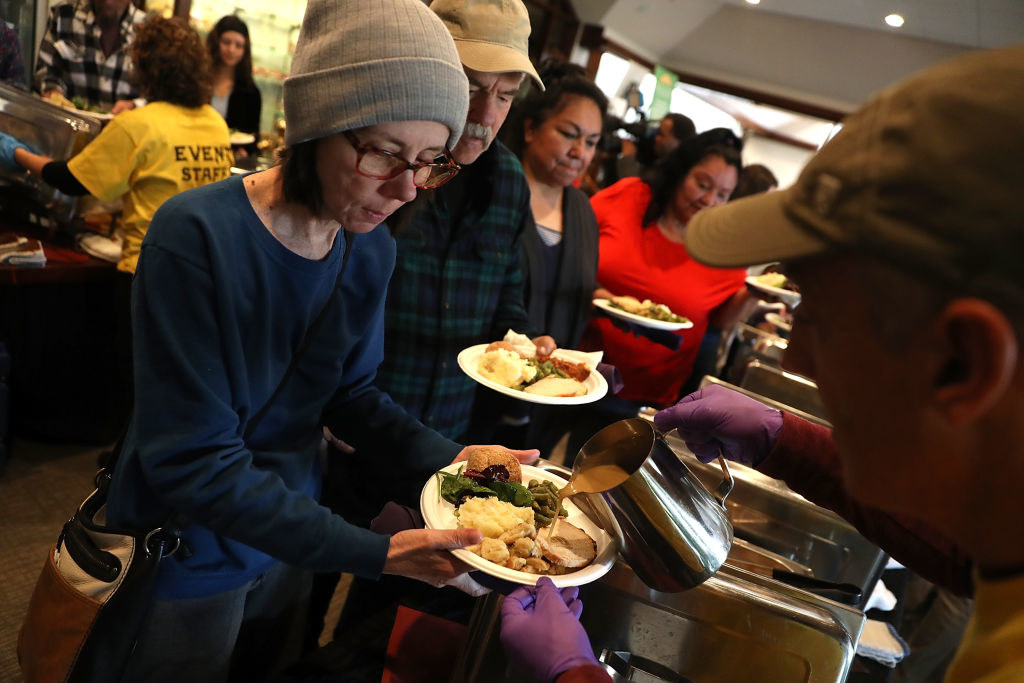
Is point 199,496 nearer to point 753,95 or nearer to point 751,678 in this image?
point 751,678

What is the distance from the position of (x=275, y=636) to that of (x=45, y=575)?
0.52 m

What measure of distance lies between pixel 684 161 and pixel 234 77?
331 cm

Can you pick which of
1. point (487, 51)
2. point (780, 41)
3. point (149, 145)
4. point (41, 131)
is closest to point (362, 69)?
point (487, 51)

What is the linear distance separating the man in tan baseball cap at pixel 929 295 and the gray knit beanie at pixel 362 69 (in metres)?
0.63

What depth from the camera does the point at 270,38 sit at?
5750mm

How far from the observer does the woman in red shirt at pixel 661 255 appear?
304 cm

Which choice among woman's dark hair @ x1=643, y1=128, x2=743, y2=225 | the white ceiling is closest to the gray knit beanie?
woman's dark hair @ x1=643, y1=128, x2=743, y2=225

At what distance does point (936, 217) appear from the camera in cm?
49

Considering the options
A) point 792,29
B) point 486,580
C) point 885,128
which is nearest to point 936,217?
point 885,128

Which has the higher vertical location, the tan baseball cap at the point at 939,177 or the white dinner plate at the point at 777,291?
the tan baseball cap at the point at 939,177

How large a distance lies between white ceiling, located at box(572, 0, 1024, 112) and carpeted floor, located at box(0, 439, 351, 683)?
6714 millimetres

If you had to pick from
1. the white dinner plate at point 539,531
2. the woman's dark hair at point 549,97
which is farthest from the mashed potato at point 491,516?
the woman's dark hair at point 549,97

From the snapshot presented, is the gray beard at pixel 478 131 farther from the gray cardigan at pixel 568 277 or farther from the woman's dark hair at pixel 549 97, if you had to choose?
the woman's dark hair at pixel 549 97

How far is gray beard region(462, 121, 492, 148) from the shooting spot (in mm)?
1820
